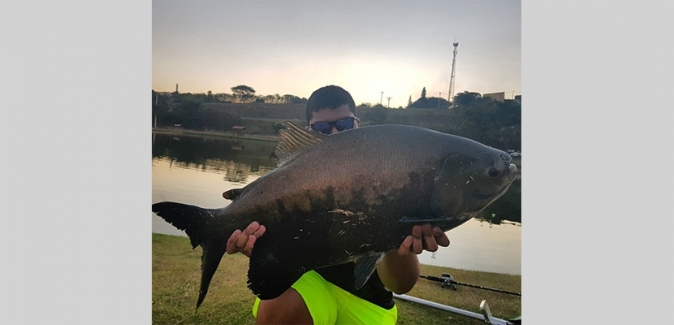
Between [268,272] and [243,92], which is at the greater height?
[243,92]

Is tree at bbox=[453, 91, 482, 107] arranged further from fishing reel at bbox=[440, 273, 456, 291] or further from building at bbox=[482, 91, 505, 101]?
fishing reel at bbox=[440, 273, 456, 291]

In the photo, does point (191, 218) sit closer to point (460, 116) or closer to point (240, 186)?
point (240, 186)

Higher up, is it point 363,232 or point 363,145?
point 363,145

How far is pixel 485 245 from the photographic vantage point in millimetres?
2709

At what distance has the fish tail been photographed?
244cm

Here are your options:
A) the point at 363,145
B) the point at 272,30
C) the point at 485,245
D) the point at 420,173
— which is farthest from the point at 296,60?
the point at 485,245

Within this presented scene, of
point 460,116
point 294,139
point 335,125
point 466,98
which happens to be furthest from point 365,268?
point 466,98

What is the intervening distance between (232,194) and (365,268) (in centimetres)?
81

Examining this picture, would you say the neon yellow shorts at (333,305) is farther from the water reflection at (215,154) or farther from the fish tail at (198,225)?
the water reflection at (215,154)

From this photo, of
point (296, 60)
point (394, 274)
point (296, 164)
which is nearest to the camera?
point (296, 164)

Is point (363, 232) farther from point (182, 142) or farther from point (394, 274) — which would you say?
point (182, 142)

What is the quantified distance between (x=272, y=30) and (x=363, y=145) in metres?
1.05

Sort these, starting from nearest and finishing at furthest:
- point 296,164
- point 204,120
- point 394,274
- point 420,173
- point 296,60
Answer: point 420,173 < point 296,164 < point 394,274 < point 296,60 < point 204,120

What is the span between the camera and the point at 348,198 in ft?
7.45
